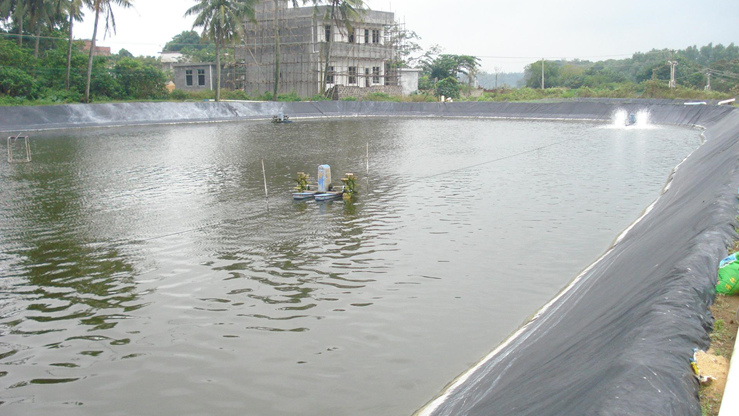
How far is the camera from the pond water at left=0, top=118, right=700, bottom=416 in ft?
25.3

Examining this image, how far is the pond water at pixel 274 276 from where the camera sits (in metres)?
7.71

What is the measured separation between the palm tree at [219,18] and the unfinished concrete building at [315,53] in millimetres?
6374

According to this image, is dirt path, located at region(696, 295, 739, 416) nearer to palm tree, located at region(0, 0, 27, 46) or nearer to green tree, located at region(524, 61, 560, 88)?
palm tree, located at region(0, 0, 27, 46)

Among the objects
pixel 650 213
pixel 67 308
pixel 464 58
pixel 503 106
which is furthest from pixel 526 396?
pixel 464 58

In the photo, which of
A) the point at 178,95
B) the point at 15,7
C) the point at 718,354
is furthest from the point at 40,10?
the point at 718,354

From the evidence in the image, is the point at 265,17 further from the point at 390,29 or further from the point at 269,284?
the point at 269,284

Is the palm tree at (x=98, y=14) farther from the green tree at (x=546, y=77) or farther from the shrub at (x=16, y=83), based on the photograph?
the green tree at (x=546, y=77)

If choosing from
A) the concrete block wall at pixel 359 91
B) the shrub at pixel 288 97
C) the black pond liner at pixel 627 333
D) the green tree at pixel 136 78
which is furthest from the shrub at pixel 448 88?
the black pond liner at pixel 627 333

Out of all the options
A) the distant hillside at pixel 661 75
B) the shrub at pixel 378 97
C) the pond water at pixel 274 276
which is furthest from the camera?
the distant hillside at pixel 661 75

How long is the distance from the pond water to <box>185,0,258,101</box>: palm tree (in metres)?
38.7

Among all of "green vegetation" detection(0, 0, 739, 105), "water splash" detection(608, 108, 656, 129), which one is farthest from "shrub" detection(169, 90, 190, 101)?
"water splash" detection(608, 108, 656, 129)

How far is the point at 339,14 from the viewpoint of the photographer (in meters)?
71.1

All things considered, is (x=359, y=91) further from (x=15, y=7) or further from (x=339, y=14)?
(x=15, y=7)

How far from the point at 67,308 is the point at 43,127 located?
39.7m
